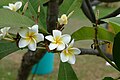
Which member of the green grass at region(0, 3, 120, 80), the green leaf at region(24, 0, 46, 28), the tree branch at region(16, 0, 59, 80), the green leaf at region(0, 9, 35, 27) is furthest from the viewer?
the green grass at region(0, 3, 120, 80)

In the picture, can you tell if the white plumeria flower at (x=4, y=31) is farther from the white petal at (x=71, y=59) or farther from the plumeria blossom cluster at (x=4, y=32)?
the white petal at (x=71, y=59)

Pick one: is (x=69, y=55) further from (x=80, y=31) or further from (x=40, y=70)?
(x=40, y=70)

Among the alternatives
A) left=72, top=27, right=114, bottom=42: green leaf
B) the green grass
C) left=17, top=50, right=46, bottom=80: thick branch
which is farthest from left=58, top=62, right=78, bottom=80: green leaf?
the green grass

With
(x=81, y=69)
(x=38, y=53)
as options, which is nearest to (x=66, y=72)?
(x=38, y=53)

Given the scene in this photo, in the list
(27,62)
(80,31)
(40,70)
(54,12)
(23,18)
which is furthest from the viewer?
(40,70)

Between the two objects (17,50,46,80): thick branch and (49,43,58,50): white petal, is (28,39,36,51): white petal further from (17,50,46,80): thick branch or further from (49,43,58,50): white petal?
(17,50,46,80): thick branch

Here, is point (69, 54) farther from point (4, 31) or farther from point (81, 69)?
point (81, 69)

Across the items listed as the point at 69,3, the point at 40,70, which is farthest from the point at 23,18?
the point at 40,70
